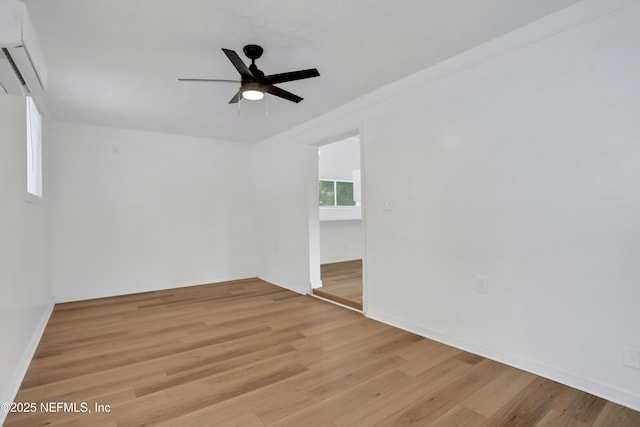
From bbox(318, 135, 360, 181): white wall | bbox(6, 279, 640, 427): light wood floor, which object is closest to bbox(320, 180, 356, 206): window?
bbox(318, 135, 360, 181): white wall

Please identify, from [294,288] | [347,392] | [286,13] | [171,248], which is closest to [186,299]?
[171,248]

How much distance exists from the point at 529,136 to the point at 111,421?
324 cm

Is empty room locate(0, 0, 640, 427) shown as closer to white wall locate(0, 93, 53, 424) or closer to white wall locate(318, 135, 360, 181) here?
white wall locate(0, 93, 53, 424)

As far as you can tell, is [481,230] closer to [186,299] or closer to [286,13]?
[286,13]

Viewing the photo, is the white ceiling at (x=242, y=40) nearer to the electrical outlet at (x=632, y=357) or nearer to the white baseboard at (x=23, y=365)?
the electrical outlet at (x=632, y=357)

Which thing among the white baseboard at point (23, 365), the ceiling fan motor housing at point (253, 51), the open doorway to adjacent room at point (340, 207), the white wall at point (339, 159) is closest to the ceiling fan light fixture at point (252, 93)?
the ceiling fan motor housing at point (253, 51)

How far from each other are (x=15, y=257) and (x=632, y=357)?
13.4ft

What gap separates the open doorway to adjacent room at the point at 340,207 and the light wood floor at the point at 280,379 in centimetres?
302

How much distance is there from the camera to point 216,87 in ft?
10.2

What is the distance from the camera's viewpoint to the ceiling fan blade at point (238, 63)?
6.91 ft

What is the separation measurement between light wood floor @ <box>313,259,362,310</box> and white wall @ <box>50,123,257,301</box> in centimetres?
153

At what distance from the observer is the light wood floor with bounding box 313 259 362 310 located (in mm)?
3911

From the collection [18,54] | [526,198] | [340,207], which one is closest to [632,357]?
[526,198]

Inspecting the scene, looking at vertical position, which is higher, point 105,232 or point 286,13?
point 286,13
